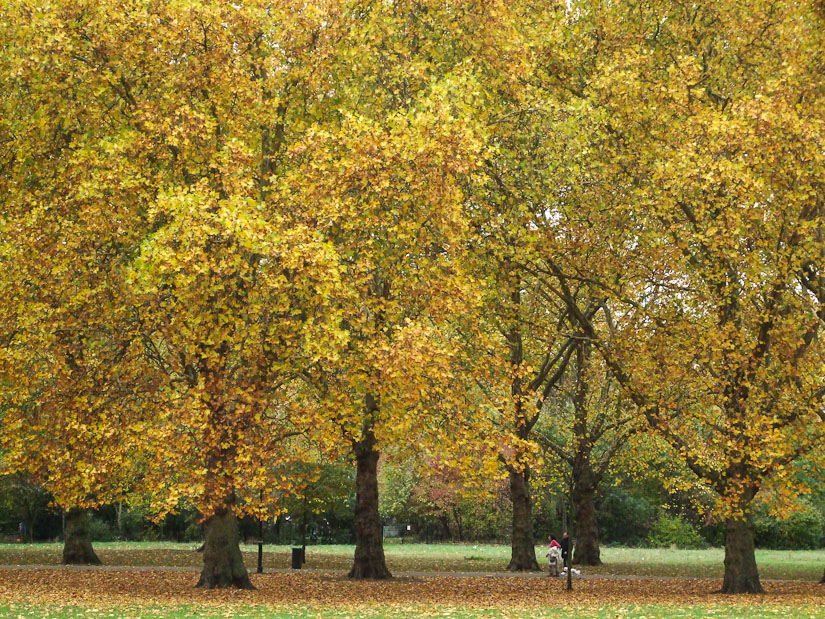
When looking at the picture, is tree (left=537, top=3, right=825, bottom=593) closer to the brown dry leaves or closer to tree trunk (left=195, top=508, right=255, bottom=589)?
the brown dry leaves

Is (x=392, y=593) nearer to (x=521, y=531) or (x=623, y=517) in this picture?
(x=521, y=531)

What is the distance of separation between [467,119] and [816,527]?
56.1 meters

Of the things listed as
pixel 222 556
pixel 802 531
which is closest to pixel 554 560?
pixel 222 556

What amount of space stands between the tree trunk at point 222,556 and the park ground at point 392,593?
60 centimetres

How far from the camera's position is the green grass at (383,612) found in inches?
714

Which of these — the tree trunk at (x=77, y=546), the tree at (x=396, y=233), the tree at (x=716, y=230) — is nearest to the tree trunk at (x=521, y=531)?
the tree at (x=716, y=230)

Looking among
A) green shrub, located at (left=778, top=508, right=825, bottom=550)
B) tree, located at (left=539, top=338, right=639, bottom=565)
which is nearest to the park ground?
tree, located at (left=539, top=338, right=639, bottom=565)

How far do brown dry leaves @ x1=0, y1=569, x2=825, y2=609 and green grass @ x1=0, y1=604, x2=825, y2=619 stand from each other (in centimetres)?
121

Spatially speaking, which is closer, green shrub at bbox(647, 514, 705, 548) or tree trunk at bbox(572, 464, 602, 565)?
tree trunk at bbox(572, 464, 602, 565)

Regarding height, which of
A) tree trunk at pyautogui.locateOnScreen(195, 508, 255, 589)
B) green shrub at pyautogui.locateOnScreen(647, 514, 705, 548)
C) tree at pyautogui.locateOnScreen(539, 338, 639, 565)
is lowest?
A: green shrub at pyautogui.locateOnScreen(647, 514, 705, 548)

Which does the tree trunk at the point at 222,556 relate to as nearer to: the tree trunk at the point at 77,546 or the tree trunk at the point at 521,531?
the tree trunk at the point at 77,546

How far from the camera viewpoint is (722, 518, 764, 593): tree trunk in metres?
Answer: 26.3

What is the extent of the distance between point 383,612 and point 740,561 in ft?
40.6

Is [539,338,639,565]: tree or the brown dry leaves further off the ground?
[539,338,639,565]: tree
